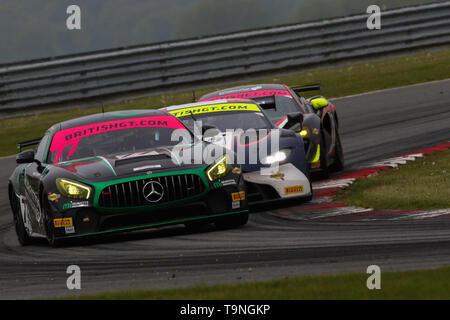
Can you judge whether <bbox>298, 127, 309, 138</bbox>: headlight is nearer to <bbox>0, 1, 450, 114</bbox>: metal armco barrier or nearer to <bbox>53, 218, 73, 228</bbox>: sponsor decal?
<bbox>53, 218, 73, 228</bbox>: sponsor decal

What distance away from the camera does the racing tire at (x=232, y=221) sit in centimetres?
841

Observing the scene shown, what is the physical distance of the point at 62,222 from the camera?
26.9 ft

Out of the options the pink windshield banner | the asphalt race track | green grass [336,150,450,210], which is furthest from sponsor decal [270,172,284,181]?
the pink windshield banner

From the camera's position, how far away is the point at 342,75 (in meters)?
21.8

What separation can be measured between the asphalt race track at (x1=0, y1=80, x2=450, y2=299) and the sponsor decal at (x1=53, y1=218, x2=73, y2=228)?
209 millimetres

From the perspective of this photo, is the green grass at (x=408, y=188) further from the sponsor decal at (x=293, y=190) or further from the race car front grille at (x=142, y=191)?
the race car front grille at (x=142, y=191)

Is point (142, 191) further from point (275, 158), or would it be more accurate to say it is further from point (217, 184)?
point (275, 158)

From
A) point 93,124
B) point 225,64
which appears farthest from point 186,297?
point 225,64

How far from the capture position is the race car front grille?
8.10 m

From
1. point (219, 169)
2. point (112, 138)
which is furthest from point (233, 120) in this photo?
point (219, 169)

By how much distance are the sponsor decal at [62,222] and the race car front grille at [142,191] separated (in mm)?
305

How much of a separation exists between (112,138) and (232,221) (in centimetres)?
153

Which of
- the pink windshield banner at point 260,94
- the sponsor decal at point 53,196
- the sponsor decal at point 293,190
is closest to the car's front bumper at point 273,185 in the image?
the sponsor decal at point 293,190

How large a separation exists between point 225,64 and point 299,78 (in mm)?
1663
